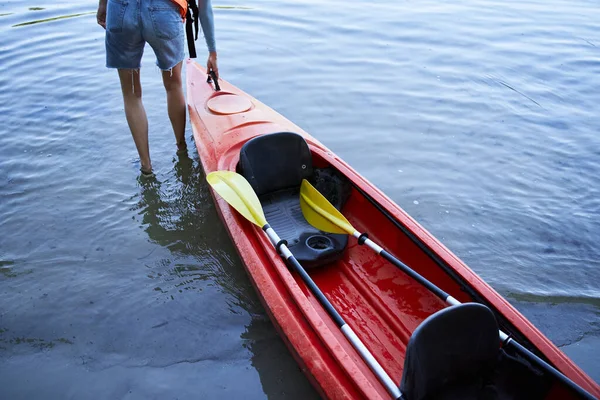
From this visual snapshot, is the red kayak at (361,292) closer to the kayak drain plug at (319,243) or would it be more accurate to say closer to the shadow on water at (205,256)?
the kayak drain plug at (319,243)

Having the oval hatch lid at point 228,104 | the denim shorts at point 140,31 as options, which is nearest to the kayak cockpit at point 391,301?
the oval hatch lid at point 228,104

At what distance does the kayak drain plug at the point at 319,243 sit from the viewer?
109 inches

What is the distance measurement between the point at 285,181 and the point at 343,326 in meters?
1.25

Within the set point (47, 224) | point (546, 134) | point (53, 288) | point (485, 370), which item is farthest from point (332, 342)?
point (546, 134)

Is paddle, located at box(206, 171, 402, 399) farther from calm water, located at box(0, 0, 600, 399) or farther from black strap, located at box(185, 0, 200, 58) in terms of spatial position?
black strap, located at box(185, 0, 200, 58)

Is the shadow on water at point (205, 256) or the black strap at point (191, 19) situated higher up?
the black strap at point (191, 19)

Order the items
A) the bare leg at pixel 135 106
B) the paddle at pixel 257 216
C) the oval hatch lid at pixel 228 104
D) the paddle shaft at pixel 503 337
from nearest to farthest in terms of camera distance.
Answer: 1. the paddle shaft at pixel 503 337
2. the paddle at pixel 257 216
3. the bare leg at pixel 135 106
4. the oval hatch lid at pixel 228 104

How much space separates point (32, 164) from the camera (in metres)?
3.86

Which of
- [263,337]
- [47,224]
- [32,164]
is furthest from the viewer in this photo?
[32,164]

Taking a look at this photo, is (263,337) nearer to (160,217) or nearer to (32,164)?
(160,217)

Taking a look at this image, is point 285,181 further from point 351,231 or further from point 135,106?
point 135,106

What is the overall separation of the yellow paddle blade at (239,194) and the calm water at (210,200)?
0.48m

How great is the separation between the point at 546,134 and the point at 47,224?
13.9 feet

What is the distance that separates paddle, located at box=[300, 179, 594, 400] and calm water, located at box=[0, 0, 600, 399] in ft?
1.84
